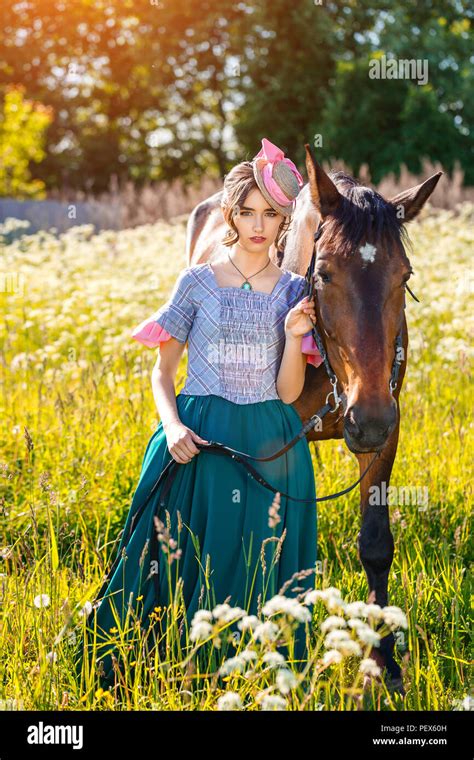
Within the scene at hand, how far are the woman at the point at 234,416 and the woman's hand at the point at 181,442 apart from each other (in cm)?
2

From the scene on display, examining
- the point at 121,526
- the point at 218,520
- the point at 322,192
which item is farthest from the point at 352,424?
the point at 121,526

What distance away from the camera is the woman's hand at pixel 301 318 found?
2.93 meters

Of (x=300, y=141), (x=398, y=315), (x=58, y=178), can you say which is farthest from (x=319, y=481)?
(x=58, y=178)

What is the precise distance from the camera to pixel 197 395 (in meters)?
3.06

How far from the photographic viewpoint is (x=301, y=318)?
2965mm

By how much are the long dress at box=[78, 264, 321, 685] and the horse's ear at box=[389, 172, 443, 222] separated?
503 millimetres

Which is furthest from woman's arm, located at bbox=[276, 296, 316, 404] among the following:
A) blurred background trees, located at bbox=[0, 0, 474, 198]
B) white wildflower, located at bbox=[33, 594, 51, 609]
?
blurred background trees, located at bbox=[0, 0, 474, 198]

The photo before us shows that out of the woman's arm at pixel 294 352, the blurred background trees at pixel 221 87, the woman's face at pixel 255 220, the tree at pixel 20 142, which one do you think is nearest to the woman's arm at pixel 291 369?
the woman's arm at pixel 294 352

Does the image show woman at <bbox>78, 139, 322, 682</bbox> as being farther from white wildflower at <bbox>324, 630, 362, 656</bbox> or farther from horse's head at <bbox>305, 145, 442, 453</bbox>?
white wildflower at <bbox>324, 630, 362, 656</bbox>

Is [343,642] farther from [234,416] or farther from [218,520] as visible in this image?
[234,416]

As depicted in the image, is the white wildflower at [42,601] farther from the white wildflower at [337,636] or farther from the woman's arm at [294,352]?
the white wildflower at [337,636]

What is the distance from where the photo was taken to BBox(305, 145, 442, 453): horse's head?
2.65 m

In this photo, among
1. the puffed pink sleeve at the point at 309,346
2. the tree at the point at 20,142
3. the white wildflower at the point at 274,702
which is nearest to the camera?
the white wildflower at the point at 274,702
